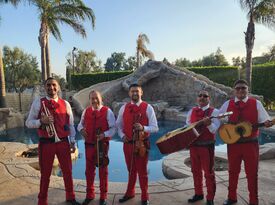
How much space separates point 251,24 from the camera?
1588 cm

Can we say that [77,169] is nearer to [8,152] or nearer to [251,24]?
[8,152]

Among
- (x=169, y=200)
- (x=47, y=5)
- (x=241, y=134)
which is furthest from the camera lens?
(x=47, y=5)

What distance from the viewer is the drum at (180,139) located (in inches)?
150

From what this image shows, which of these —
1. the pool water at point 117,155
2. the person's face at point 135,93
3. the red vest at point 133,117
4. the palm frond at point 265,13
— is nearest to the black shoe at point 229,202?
the red vest at point 133,117

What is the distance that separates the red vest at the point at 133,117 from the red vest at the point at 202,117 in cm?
66

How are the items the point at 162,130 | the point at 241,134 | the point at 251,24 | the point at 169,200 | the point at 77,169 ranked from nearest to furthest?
the point at 241,134 < the point at 169,200 < the point at 77,169 < the point at 162,130 < the point at 251,24

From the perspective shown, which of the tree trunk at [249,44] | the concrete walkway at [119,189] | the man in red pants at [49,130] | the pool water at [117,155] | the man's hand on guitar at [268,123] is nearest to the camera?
the man's hand on guitar at [268,123]

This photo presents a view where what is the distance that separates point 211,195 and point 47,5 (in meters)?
12.6

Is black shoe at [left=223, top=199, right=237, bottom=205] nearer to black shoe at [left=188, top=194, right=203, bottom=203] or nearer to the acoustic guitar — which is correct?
black shoe at [left=188, top=194, right=203, bottom=203]

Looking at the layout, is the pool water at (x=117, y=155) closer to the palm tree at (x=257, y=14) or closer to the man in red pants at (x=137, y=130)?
the man in red pants at (x=137, y=130)

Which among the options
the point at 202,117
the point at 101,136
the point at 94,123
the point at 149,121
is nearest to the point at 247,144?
the point at 202,117

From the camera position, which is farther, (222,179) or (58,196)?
(222,179)

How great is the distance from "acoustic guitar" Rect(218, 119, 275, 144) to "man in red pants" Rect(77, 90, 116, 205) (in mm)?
1530

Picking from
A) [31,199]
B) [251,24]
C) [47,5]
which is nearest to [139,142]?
[31,199]
